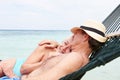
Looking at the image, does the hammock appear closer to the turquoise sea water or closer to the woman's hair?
the woman's hair

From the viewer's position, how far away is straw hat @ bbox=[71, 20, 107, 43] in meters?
3.33

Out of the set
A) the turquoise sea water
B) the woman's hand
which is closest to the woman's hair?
the woman's hand

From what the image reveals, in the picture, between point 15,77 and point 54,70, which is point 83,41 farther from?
point 15,77

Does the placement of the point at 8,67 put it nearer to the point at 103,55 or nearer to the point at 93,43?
the point at 93,43

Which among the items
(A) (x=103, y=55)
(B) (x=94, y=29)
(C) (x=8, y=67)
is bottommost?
(C) (x=8, y=67)

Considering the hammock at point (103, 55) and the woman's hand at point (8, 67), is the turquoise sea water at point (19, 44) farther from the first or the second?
the hammock at point (103, 55)

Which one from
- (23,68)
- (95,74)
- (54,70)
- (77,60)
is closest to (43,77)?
(54,70)

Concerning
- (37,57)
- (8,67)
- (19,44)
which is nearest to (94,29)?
(37,57)

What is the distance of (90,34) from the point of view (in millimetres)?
3330

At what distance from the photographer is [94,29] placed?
3.39 metres

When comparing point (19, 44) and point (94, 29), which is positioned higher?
point (94, 29)

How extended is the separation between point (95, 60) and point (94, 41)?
0.81ft

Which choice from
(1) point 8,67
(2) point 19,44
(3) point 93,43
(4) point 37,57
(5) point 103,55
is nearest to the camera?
(5) point 103,55

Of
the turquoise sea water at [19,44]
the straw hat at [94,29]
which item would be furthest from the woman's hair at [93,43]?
the turquoise sea water at [19,44]
